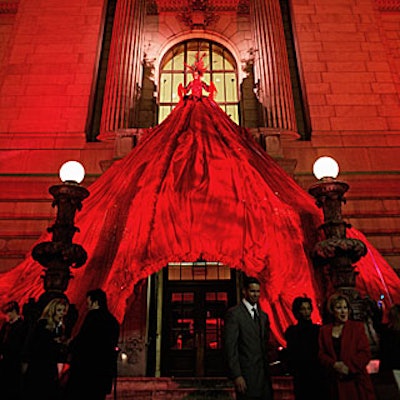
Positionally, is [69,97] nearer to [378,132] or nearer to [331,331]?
[378,132]

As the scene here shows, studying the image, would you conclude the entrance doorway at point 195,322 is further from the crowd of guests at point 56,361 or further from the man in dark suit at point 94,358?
the man in dark suit at point 94,358

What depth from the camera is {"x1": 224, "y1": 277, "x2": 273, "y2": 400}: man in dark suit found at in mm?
4477

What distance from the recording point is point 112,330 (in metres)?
4.89

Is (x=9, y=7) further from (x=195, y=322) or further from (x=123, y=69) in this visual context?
(x=195, y=322)

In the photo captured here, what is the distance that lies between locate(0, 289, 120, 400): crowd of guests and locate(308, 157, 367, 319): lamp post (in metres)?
3.39

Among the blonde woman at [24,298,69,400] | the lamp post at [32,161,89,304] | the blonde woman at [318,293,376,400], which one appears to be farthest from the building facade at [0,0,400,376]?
the blonde woman at [318,293,376,400]

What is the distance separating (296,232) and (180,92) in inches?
222

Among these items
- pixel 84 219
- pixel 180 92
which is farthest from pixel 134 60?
pixel 84 219

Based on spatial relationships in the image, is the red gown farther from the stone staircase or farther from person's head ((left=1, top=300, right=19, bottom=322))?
person's head ((left=1, top=300, right=19, bottom=322))

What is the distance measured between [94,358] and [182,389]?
3303 millimetres

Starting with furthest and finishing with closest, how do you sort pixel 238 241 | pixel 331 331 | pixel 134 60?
pixel 134 60 → pixel 238 241 → pixel 331 331

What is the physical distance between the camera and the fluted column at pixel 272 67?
13.1 meters

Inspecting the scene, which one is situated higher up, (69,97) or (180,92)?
(69,97)

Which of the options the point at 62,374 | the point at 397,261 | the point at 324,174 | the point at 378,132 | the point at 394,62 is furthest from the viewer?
the point at 394,62
